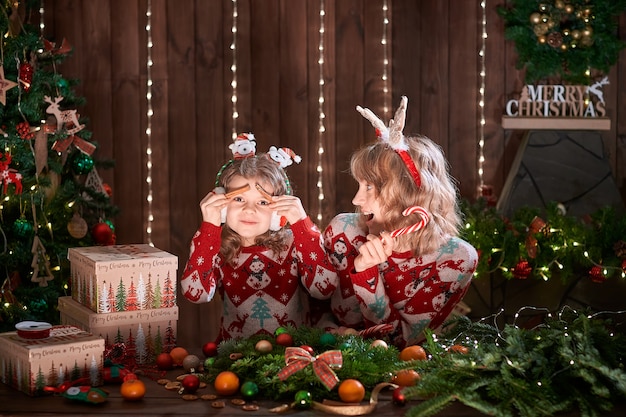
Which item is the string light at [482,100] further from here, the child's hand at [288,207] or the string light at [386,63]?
the child's hand at [288,207]

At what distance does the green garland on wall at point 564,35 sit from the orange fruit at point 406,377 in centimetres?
318

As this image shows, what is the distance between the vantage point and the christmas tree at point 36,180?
434 centimetres

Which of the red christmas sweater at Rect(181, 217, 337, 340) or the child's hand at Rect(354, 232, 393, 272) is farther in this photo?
the red christmas sweater at Rect(181, 217, 337, 340)

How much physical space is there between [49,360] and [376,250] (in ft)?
3.53

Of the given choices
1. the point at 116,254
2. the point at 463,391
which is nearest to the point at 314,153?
the point at 116,254

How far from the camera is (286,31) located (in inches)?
207

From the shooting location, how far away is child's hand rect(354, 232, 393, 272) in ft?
9.80

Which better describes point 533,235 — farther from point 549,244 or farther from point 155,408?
point 155,408

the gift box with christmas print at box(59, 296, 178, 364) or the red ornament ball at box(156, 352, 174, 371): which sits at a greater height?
the gift box with christmas print at box(59, 296, 178, 364)

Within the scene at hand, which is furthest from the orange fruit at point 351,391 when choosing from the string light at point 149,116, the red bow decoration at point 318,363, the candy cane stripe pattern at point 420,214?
the string light at point 149,116

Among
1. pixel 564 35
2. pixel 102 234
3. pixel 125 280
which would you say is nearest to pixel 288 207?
pixel 125 280

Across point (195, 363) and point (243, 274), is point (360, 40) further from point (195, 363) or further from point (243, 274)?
point (195, 363)

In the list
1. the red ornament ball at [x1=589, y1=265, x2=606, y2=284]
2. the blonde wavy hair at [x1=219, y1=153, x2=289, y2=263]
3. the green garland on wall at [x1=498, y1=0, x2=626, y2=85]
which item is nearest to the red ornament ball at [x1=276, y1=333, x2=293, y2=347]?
the blonde wavy hair at [x1=219, y1=153, x2=289, y2=263]

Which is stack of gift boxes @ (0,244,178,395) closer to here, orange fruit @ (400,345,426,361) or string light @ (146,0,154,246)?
orange fruit @ (400,345,426,361)
